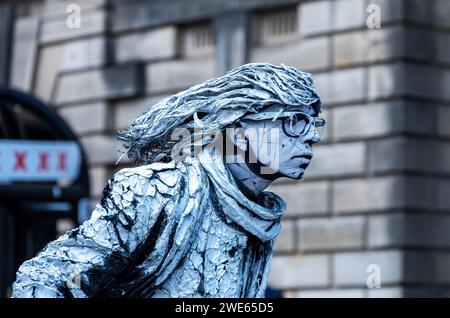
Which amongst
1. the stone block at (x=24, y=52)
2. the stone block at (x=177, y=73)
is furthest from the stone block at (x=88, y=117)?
the stone block at (x=24, y=52)

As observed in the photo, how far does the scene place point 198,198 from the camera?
15.2 feet

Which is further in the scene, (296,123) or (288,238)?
(288,238)

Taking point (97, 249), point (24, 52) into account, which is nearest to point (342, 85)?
point (24, 52)

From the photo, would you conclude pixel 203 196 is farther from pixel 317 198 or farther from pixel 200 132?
pixel 317 198

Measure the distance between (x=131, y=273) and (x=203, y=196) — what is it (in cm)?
32

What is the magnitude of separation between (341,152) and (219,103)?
Answer: 39.9 feet

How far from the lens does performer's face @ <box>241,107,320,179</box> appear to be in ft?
15.3

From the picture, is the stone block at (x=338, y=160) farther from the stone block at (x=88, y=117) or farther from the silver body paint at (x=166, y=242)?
the silver body paint at (x=166, y=242)

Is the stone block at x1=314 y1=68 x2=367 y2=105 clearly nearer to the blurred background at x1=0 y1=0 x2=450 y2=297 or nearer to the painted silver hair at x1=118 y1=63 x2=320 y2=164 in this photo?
the blurred background at x1=0 y1=0 x2=450 y2=297

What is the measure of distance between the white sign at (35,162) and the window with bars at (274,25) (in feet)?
9.07

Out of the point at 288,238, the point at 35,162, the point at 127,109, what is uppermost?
the point at 127,109

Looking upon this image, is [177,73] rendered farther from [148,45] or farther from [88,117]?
[88,117]

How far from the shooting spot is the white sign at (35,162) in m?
15.5
